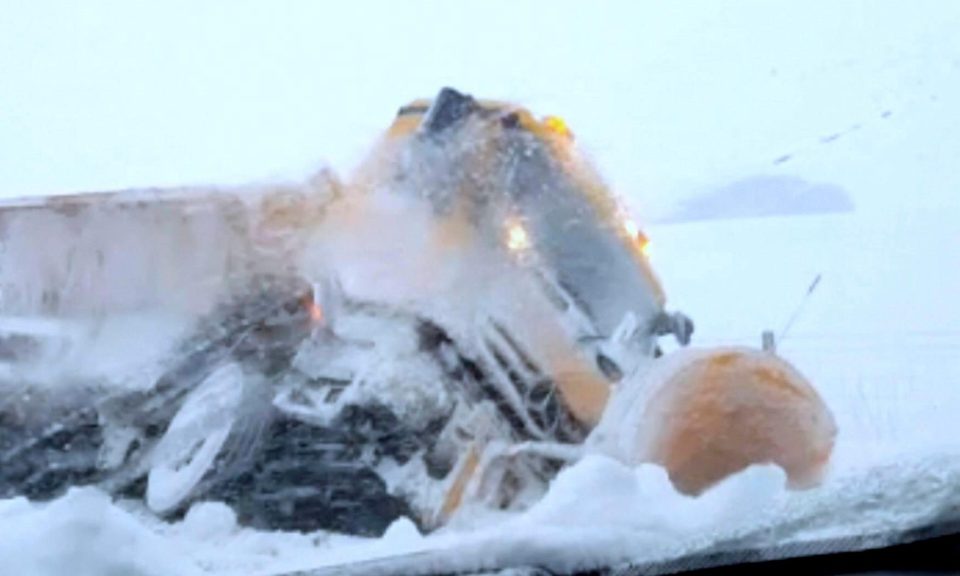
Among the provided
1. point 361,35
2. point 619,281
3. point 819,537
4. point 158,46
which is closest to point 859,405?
point 819,537

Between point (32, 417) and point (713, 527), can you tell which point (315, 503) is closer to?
point (32, 417)

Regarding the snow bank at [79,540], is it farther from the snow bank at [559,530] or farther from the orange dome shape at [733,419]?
the orange dome shape at [733,419]

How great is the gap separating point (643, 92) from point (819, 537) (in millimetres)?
645

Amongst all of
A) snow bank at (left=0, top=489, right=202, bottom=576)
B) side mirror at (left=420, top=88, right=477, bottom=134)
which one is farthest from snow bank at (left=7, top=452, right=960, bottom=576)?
side mirror at (left=420, top=88, right=477, bottom=134)

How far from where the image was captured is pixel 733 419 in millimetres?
2287

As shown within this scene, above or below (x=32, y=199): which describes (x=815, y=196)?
below

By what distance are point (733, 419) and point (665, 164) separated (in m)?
0.34

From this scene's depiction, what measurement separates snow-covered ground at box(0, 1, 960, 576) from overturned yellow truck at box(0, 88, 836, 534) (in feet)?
0.11

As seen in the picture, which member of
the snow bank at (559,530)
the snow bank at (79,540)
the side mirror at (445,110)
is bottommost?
the snow bank at (559,530)

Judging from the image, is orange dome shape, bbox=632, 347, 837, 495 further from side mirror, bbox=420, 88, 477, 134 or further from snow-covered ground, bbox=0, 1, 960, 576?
side mirror, bbox=420, 88, 477, 134

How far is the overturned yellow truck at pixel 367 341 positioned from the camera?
207 centimetres

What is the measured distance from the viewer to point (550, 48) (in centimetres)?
221

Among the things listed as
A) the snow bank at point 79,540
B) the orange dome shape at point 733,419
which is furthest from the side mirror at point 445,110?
the snow bank at point 79,540

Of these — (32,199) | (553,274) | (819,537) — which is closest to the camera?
(32,199)
